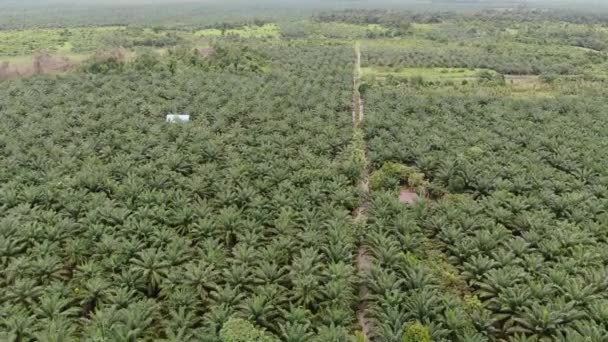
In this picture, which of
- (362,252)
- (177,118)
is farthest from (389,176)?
(177,118)

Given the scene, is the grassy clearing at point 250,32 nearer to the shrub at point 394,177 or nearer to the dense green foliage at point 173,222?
the dense green foliage at point 173,222

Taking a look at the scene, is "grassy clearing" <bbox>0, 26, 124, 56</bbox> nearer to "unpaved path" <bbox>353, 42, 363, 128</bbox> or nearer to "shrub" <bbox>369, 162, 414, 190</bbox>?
"unpaved path" <bbox>353, 42, 363, 128</bbox>

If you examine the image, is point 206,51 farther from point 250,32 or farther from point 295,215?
point 295,215

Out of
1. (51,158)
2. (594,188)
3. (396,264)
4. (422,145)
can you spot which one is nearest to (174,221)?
(396,264)

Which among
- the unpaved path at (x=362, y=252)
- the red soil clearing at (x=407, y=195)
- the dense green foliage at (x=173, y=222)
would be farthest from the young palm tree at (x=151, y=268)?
the red soil clearing at (x=407, y=195)

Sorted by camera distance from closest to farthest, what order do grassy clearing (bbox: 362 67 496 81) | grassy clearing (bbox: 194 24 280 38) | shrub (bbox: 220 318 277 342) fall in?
shrub (bbox: 220 318 277 342) < grassy clearing (bbox: 362 67 496 81) < grassy clearing (bbox: 194 24 280 38)

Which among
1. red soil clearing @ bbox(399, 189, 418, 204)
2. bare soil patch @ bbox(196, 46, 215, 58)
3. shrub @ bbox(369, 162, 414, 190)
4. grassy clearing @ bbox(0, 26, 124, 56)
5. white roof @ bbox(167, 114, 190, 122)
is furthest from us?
grassy clearing @ bbox(0, 26, 124, 56)

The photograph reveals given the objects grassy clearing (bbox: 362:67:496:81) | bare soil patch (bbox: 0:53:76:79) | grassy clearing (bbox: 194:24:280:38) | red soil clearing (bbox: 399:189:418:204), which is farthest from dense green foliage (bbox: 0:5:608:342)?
grassy clearing (bbox: 194:24:280:38)

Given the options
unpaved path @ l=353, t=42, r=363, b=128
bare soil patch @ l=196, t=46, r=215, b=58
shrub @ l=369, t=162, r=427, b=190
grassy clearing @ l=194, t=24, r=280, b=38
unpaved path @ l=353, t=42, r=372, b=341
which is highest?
grassy clearing @ l=194, t=24, r=280, b=38

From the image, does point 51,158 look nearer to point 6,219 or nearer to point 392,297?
point 6,219
